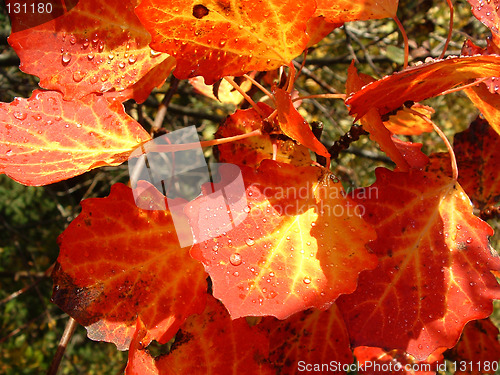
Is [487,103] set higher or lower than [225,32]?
lower

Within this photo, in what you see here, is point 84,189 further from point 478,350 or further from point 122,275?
point 478,350

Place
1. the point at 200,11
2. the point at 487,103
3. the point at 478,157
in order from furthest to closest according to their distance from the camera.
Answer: the point at 478,157 < the point at 487,103 < the point at 200,11

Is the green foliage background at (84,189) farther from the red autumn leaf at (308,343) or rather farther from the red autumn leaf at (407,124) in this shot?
the red autumn leaf at (308,343)

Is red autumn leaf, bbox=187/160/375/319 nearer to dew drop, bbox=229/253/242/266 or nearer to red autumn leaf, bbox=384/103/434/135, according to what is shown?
dew drop, bbox=229/253/242/266

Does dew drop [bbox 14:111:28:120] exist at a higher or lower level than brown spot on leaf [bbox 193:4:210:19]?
lower

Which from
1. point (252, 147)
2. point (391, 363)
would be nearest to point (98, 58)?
point (252, 147)

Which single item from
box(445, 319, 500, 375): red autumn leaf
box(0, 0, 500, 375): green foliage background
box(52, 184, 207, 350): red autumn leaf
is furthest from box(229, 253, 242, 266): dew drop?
box(0, 0, 500, 375): green foliage background
